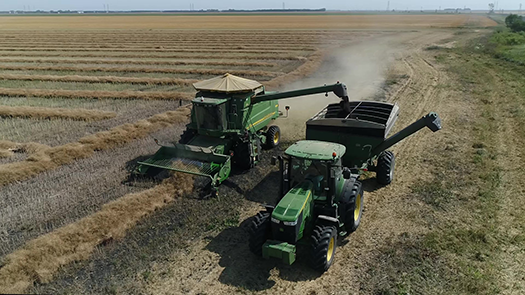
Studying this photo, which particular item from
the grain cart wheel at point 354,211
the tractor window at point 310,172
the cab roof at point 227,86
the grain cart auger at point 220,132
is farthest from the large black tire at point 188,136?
the grain cart wheel at point 354,211

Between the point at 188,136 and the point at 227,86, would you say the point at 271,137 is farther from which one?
the point at 188,136

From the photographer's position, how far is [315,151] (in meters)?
8.55

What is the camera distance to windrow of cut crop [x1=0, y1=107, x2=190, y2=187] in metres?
12.4

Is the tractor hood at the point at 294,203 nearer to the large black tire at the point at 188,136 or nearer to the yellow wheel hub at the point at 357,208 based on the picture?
the yellow wheel hub at the point at 357,208

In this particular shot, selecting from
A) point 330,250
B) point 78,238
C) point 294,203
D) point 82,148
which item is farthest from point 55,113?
point 330,250

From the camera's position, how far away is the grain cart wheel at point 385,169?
11641mm

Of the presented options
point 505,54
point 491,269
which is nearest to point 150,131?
point 491,269

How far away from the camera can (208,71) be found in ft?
101

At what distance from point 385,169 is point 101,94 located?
61.5 feet

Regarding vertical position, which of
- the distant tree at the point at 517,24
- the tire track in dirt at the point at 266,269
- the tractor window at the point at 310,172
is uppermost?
the distant tree at the point at 517,24

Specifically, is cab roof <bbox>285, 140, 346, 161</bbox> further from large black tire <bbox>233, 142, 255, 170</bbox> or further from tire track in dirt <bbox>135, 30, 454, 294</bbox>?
large black tire <bbox>233, 142, 255, 170</bbox>

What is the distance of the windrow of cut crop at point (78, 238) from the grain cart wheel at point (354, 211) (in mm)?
4997

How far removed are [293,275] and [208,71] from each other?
25308 millimetres

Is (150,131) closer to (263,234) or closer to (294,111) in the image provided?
(294,111)
